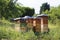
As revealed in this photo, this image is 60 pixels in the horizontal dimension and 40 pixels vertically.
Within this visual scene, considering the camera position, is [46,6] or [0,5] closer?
[0,5]

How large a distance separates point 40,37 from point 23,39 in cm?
134

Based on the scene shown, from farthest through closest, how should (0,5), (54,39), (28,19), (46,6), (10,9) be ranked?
(46,6), (10,9), (0,5), (28,19), (54,39)

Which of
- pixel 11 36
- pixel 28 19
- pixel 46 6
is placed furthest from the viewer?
pixel 46 6

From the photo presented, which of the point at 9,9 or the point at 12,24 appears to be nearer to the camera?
the point at 12,24

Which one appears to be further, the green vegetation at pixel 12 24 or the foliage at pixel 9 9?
the foliage at pixel 9 9

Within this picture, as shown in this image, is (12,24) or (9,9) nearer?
(12,24)

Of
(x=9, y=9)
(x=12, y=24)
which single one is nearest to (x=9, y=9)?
(x=9, y=9)

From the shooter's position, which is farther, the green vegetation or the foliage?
the foliage

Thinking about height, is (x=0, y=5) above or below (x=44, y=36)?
above

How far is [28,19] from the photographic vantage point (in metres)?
17.3

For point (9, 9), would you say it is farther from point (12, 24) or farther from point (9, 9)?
point (12, 24)

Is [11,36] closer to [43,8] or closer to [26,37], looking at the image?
[26,37]

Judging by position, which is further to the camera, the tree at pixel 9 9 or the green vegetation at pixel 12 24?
the tree at pixel 9 9

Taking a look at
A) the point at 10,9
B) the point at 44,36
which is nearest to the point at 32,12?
the point at 10,9
